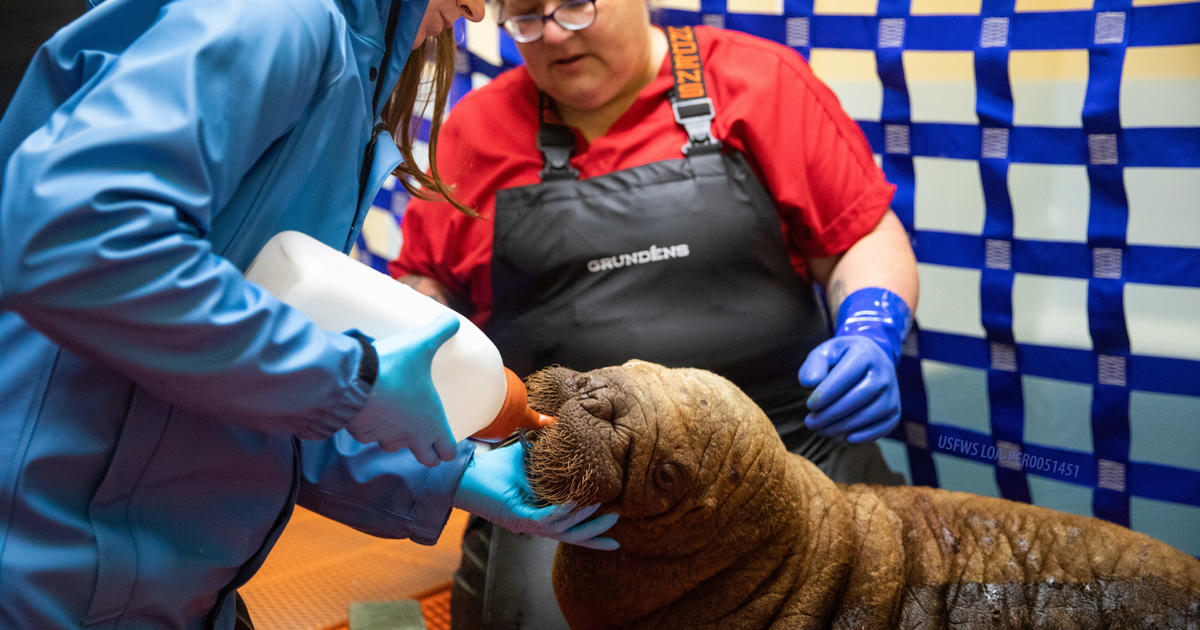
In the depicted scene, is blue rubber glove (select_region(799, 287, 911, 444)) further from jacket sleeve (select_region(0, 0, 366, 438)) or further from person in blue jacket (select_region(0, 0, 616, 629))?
jacket sleeve (select_region(0, 0, 366, 438))

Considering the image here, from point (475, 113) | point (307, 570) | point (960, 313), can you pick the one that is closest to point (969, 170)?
point (960, 313)

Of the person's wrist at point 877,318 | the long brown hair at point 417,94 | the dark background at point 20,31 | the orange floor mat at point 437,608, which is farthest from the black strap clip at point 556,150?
the orange floor mat at point 437,608

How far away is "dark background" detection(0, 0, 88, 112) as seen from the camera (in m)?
1.95

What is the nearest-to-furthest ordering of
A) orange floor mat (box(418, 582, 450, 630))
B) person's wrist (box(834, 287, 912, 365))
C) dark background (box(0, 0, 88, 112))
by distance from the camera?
dark background (box(0, 0, 88, 112)) < person's wrist (box(834, 287, 912, 365)) < orange floor mat (box(418, 582, 450, 630))

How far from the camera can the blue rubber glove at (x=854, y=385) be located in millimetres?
2000

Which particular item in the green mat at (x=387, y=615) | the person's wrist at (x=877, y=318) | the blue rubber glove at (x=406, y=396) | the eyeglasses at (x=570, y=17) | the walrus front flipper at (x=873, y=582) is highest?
the eyeglasses at (x=570, y=17)

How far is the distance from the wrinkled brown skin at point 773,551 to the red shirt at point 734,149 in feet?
2.55

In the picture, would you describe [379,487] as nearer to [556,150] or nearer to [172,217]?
[172,217]

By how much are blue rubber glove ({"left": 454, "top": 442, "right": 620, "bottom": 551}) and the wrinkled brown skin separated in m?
0.04

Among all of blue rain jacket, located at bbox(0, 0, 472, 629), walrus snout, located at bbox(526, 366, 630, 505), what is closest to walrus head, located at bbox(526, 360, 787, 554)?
walrus snout, located at bbox(526, 366, 630, 505)

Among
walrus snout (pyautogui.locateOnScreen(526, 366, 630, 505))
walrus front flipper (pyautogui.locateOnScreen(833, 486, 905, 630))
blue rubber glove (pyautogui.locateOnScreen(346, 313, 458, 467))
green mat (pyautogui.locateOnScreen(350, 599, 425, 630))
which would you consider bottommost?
green mat (pyautogui.locateOnScreen(350, 599, 425, 630))

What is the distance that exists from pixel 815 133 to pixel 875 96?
0.66 metres

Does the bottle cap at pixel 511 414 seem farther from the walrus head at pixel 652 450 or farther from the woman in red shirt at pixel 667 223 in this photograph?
the woman in red shirt at pixel 667 223

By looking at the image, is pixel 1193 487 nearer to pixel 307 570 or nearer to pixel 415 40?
pixel 415 40
